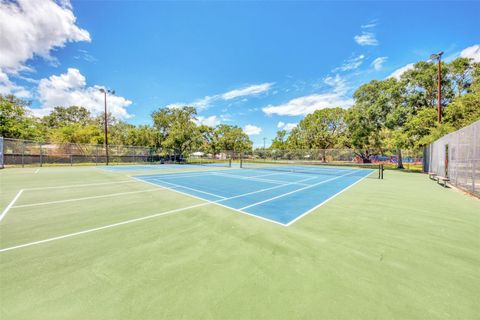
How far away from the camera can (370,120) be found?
23.9 m

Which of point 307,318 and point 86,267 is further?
point 86,267

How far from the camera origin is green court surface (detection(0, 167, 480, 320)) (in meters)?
1.93

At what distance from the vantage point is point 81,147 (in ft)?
85.9

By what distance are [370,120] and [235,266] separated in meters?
27.6

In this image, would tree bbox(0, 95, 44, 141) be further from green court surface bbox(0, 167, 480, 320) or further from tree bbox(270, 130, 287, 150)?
tree bbox(270, 130, 287, 150)

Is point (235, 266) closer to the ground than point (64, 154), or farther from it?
closer to the ground

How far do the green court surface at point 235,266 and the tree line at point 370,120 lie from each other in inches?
682

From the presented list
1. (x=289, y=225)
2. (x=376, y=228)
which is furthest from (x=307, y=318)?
(x=376, y=228)

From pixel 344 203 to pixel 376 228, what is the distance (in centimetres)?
224

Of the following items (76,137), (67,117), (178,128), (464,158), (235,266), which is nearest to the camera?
(235,266)

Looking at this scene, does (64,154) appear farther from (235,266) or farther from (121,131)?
(235,266)

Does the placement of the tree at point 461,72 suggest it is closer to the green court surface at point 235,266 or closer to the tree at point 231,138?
the green court surface at point 235,266

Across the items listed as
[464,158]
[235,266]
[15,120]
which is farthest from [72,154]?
[464,158]

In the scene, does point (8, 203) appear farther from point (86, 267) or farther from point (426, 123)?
point (426, 123)
